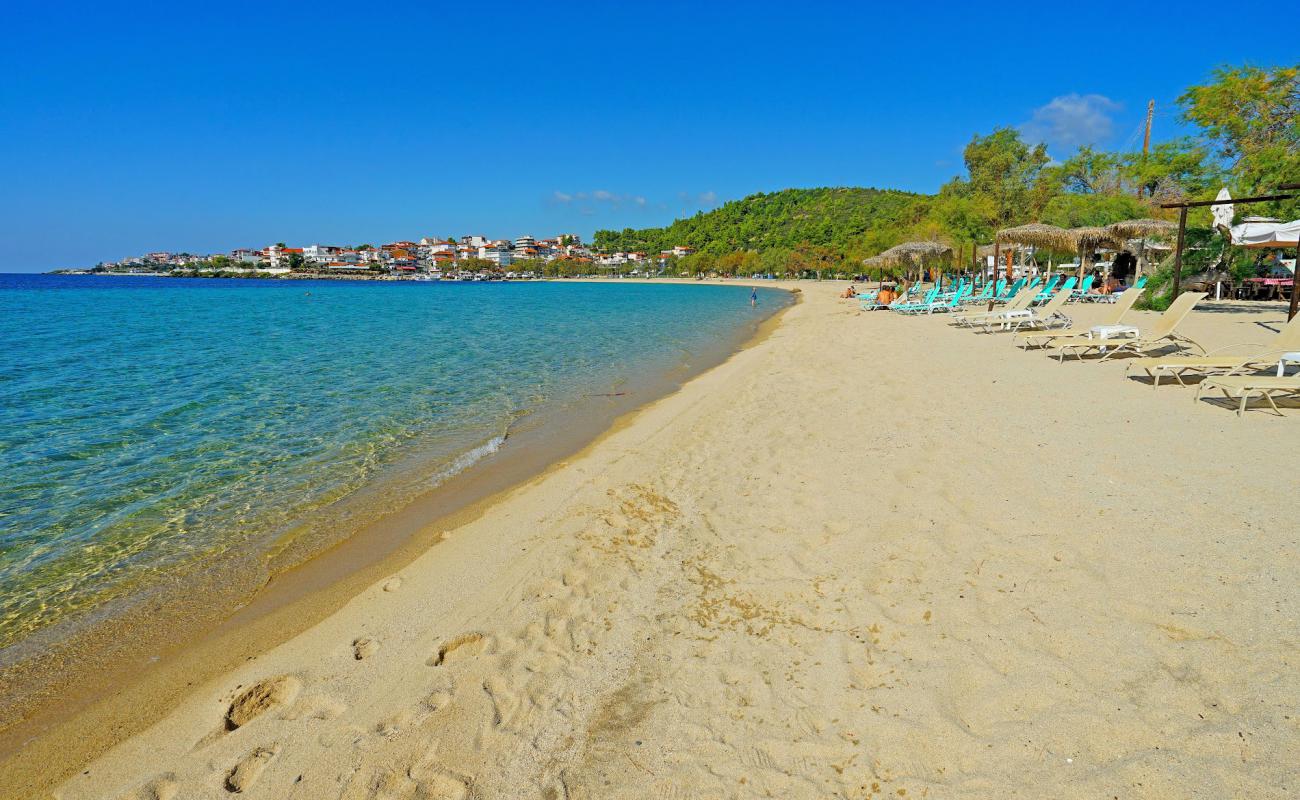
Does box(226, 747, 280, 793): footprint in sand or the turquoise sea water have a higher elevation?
the turquoise sea water

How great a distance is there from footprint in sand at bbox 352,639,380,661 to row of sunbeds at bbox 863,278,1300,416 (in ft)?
24.4

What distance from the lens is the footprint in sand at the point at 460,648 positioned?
311cm

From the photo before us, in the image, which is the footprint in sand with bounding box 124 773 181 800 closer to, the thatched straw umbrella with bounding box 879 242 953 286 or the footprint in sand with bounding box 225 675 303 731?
the footprint in sand with bounding box 225 675 303 731

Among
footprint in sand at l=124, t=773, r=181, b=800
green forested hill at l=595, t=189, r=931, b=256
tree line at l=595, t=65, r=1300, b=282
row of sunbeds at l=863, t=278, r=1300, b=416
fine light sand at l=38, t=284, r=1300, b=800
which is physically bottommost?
footprint in sand at l=124, t=773, r=181, b=800

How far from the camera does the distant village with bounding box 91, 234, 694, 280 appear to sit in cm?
16338

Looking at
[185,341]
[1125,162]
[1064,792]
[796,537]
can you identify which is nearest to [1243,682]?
[1064,792]

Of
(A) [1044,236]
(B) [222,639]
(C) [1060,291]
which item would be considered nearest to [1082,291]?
(A) [1044,236]

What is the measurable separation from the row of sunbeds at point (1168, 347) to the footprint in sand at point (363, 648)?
293 inches

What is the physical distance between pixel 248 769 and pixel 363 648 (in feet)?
2.74

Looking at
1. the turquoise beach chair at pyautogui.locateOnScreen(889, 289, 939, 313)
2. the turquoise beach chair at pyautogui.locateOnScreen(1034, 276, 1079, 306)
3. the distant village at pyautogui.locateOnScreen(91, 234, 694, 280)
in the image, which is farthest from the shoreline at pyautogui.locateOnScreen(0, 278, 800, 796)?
the distant village at pyautogui.locateOnScreen(91, 234, 694, 280)

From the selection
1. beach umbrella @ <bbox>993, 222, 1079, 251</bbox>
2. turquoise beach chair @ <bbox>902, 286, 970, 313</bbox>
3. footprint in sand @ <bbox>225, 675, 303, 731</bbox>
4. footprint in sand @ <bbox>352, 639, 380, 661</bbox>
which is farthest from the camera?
turquoise beach chair @ <bbox>902, 286, 970, 313</bbox>

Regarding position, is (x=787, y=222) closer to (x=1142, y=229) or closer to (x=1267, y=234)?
(x=1142, y=229)

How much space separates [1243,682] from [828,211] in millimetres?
138886

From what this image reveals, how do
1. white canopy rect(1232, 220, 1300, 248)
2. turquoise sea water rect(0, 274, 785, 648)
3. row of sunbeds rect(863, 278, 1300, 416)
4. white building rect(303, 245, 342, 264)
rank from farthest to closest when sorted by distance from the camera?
white building rect(303, 245, 342, 264), white canopy rect(1232, 220, 1300, 248), row of sunbeds rect(863, 278, 1300, 416), turquoise sea water rect(0, 274, 785, 648)
